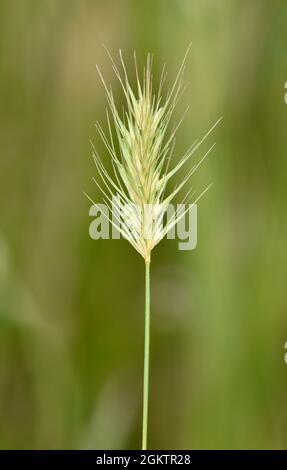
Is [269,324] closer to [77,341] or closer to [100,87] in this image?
[77,341]

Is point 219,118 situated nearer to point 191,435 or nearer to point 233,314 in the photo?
point 233,314

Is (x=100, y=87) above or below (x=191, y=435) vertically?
above
